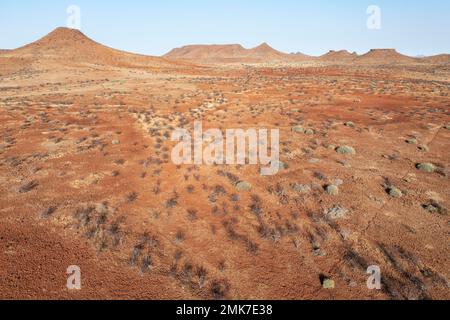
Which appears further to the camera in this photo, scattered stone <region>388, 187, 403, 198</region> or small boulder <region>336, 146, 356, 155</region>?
small boulder <region>336, 146, 356, 155</region>

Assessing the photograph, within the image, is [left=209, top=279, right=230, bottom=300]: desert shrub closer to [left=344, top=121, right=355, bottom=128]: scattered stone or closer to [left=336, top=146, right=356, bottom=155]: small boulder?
[left=336, top=146, right=356, bottom=155]: small boulder

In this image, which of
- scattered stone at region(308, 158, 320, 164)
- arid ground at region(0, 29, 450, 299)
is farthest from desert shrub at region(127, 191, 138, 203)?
scattered stone at region(308, 158, 320, 164)

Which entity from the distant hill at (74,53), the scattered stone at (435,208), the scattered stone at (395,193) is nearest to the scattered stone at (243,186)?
the scattered stone at (395,193)

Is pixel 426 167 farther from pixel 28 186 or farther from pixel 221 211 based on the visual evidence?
pixel 28 186

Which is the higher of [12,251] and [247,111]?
[247,111]

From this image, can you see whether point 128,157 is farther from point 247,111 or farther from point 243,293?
point 247,111
